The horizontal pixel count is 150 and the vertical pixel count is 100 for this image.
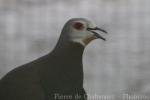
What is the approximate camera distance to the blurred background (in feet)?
3.29

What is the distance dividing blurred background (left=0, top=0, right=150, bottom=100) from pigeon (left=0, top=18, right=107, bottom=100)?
4 cm

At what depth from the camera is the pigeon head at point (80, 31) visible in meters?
0.94

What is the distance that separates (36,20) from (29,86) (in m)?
0.21

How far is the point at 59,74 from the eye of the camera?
95cm

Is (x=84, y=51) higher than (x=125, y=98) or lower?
higher

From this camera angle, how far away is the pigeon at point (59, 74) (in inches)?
36.7

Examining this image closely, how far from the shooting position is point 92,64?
3.34ft

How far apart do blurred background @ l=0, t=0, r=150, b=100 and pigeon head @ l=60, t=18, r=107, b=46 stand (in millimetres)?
32

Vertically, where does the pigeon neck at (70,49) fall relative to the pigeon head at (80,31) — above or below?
below

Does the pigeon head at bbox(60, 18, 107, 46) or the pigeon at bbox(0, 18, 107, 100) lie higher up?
the pigeon head at bbox(60, 18, 107, 46)

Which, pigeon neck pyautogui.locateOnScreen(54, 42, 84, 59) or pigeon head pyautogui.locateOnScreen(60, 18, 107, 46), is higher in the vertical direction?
pigeon head pyautogui.locateOnScreen(60, 18, 107, 46)

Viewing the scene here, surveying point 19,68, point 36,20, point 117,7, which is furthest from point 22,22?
point 117,7

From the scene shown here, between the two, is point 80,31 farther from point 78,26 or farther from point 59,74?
point 59,74

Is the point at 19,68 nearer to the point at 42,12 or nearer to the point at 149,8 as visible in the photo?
the point at 42,12
